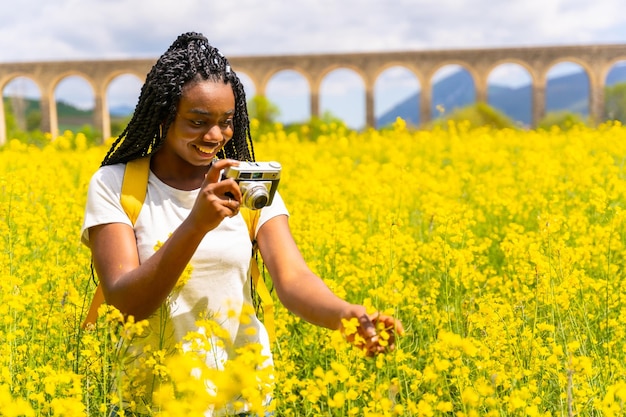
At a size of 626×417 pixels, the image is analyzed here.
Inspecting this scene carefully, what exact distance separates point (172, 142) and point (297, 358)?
1147 mm

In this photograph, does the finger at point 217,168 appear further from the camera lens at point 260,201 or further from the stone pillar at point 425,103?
the stone pillar at point 425,103

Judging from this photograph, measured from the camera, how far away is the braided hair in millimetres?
1662

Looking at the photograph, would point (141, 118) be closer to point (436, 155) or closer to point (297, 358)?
point (297, 358)

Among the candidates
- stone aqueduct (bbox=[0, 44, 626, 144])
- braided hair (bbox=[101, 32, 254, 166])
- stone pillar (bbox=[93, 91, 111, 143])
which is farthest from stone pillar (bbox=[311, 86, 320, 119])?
braided hair (bbox=[101, 32, 254, 166])

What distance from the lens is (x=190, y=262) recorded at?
1.66 meters

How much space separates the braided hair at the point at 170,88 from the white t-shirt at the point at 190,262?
87mm

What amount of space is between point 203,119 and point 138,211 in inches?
10.8

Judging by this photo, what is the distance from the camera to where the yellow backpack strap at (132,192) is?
1.68 metres

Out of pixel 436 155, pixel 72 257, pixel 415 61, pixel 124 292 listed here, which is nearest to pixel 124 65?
pixel 415 61

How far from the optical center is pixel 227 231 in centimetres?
173

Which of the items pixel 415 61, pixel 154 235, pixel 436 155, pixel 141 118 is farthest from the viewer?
pixel 415 61

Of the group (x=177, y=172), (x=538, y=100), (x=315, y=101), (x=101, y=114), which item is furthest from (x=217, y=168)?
(x=101, y=114)

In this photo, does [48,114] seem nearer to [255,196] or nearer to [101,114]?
[101,114]

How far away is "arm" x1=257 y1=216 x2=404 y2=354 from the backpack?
0.19ft
